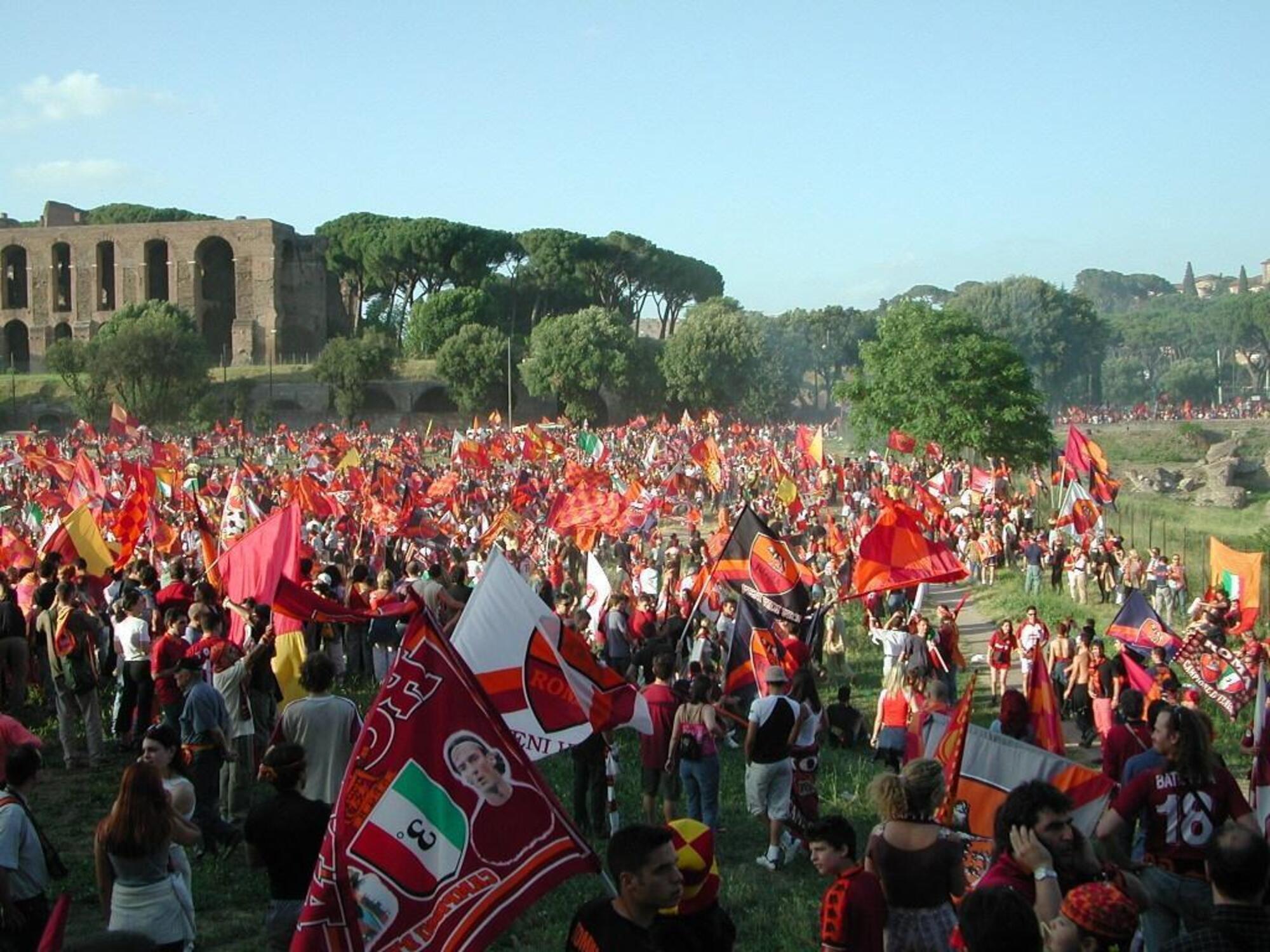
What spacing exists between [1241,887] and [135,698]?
7.63 m

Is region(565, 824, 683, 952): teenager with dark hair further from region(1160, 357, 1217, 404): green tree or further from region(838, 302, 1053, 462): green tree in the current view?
region(1160, 357, 1217, 404): green tree

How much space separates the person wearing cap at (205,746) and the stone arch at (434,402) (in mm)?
64401

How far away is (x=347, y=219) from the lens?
92562 millimetres

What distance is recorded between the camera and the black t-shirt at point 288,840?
528 centimetres

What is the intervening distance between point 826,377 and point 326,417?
135 feet

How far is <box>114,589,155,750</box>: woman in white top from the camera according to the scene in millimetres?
9469

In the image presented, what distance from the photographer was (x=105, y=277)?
8594 centimetres

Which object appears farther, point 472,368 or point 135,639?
point 472,368

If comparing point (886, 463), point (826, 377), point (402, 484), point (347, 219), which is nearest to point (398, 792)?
point (402, 484)

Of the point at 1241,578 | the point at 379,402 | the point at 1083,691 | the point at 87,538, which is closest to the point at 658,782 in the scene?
the point at 1083,691

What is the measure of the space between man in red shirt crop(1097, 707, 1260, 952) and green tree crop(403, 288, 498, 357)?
69.8m

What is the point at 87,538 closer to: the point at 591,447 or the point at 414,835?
the point at 414,835

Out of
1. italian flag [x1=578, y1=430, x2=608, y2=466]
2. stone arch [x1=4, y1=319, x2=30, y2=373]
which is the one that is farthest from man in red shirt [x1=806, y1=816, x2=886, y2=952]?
stone arch [x1=4, y1=319, x2=30, y2=373]

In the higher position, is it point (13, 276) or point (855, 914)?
point (13, 276)
